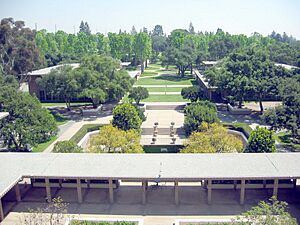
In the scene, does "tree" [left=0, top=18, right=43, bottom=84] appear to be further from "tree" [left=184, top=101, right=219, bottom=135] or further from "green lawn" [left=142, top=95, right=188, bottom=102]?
"tree" [left=184, top=101, right=219, bottom=135]

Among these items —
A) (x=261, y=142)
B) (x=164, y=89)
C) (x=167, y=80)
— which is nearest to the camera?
(x=261, y=142)

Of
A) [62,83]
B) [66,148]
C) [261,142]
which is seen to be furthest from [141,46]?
[261,142]

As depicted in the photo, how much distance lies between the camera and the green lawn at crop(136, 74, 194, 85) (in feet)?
240

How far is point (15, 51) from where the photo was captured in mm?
58594

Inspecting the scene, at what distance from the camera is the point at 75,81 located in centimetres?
4291

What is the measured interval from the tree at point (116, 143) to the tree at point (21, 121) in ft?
20.4

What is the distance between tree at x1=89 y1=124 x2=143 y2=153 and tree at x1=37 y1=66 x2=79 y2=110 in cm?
1589

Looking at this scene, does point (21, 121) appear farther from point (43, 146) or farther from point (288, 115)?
point (288, 115)

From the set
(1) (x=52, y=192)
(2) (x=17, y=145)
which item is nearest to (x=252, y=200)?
(1) (x=52, y=192)

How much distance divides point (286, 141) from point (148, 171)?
18.7m

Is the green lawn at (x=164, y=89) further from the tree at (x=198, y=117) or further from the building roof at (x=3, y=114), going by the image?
the building roof at (x=3, y=114)

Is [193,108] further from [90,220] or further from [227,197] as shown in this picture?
[90,220]

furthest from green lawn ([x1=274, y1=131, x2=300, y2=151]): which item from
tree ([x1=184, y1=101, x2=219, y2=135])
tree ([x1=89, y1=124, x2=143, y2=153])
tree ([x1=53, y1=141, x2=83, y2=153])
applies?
tree ([x1=53, y1=141, x2=83, y2=153])

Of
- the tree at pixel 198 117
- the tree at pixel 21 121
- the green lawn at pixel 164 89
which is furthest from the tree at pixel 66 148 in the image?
the green lawn at pixel 164 89
